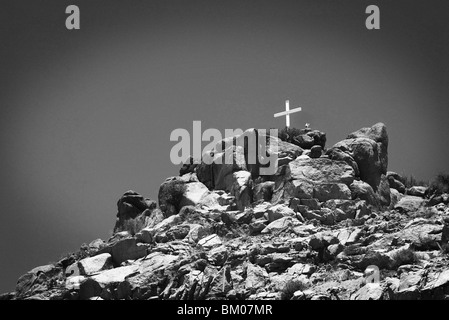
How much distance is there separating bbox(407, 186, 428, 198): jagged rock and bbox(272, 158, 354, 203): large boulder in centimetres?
450

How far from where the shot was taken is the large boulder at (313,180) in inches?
2376

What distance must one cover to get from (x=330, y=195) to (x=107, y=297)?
15.9 meters

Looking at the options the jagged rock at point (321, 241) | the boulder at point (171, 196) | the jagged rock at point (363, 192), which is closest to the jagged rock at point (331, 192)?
the jagged rock at point (363, 192)

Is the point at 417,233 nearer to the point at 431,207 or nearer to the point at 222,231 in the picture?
the point at 431,207

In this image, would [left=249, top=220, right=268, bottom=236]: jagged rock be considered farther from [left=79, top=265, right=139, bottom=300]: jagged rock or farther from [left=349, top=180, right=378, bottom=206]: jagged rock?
[left=79, top=265, right=139, bottom=300]: jagged rock

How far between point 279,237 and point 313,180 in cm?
699

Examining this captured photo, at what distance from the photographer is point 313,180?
61.2 metres

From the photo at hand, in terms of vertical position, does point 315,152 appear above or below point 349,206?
above

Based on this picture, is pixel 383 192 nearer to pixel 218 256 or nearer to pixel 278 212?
pixel 278 212

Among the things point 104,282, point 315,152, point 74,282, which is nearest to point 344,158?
point 315,152

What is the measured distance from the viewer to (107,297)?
52.2 meters

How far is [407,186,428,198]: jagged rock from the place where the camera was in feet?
207
